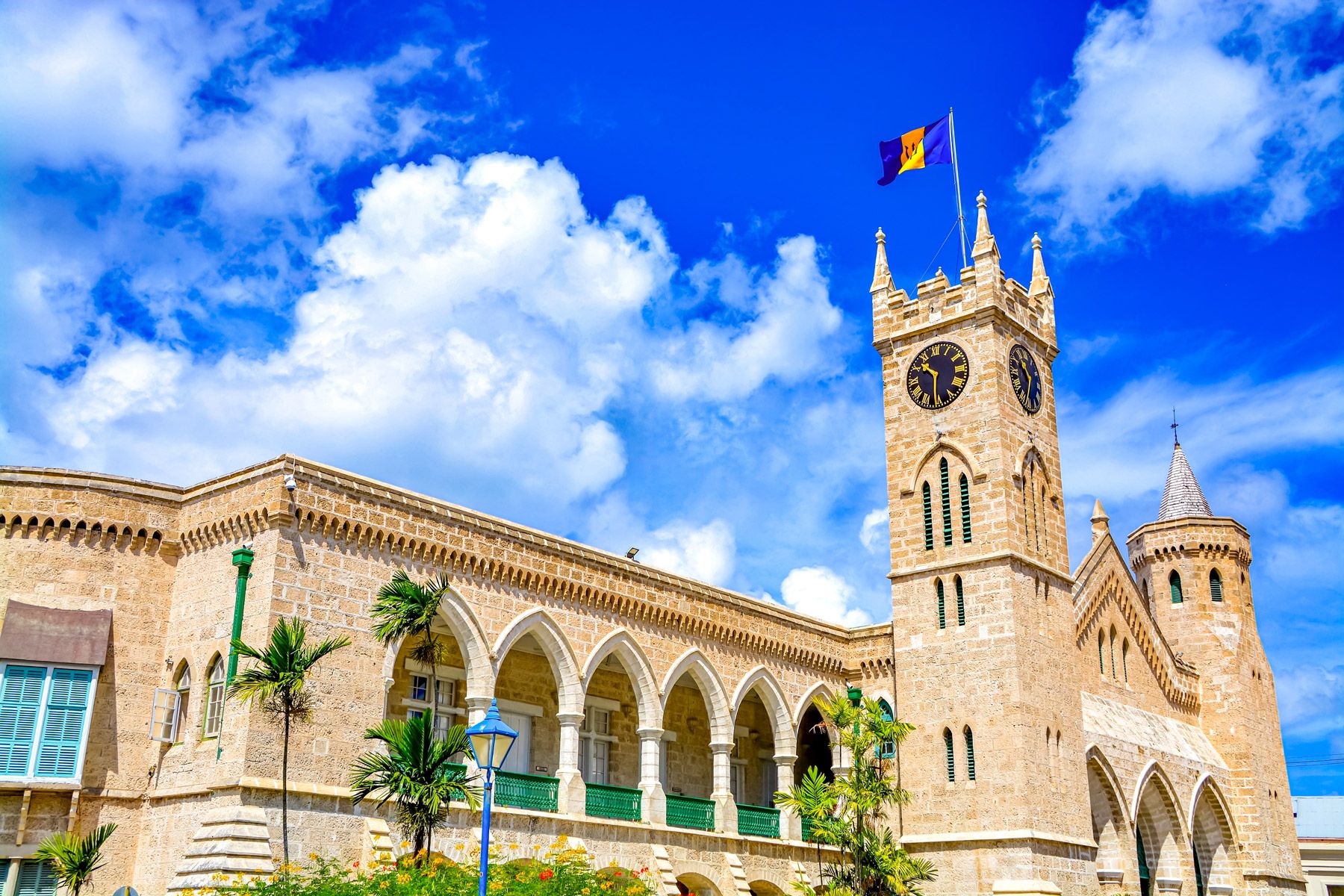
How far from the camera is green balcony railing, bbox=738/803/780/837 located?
30.1m

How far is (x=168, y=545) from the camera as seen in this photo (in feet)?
78.4

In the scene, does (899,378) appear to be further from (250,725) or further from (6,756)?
(6,756)

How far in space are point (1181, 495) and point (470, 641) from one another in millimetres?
27605

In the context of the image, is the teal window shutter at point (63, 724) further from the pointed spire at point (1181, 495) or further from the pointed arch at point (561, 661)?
the pointed spire at point (1181, 495)

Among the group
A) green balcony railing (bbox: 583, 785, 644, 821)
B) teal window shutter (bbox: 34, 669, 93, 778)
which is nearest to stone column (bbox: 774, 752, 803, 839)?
green balcony railing (bbox: 583, 785, 644, 821)

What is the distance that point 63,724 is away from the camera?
21984 millimetres

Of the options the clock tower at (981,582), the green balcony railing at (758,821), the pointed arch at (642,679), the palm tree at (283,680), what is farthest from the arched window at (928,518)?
the palm tree at (283,680)

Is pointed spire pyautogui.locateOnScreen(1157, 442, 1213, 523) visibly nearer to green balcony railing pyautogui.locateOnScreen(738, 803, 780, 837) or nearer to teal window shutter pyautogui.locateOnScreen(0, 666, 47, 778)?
green balcony railing pyautogui.locateOnScreen(738, 803, 780, 837)

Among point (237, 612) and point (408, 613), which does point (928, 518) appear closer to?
point (408, 613)

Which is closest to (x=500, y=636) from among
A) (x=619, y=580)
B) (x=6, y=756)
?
(x=619, y=580)

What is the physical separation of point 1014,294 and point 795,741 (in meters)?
12.6

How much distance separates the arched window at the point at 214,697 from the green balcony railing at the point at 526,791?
16.9 feet

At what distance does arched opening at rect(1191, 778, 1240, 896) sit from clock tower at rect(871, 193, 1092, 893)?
29.8 ft

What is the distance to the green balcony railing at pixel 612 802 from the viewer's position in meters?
26.5
